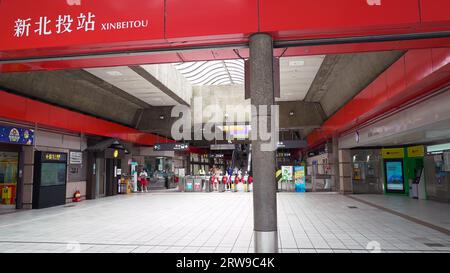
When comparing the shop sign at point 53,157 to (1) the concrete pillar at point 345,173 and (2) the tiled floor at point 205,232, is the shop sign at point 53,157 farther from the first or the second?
(1) the concrete pillar at point 345,173

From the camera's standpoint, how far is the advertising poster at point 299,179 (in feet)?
60.2

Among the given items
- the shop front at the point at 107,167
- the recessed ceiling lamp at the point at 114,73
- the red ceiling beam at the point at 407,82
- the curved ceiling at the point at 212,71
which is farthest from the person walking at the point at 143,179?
the red ceiling beam at the point at 407,82

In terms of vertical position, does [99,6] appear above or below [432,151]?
above

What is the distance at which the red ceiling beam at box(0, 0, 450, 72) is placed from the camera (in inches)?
159

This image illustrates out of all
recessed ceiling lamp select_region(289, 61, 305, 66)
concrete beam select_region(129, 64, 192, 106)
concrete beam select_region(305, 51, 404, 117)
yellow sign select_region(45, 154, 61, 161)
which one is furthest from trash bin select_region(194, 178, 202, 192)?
recessed ceiling lamp select_region(289, 61, 305, 66)

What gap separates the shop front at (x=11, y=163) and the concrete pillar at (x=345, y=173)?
14098mm

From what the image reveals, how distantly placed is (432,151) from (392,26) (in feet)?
36.4

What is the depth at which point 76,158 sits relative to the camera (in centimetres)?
1427

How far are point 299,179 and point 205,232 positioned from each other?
487 inches

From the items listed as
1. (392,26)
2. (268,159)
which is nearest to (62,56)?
(268,159)

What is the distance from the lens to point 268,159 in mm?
4078

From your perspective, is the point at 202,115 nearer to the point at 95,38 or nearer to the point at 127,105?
the point at 127,105

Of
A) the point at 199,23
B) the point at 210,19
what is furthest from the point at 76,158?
the point at 210,19

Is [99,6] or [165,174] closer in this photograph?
[99,6]
